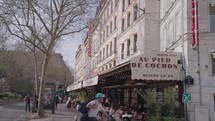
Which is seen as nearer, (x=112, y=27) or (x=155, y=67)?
(x=155, y=67)

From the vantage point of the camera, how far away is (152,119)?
14.8 m

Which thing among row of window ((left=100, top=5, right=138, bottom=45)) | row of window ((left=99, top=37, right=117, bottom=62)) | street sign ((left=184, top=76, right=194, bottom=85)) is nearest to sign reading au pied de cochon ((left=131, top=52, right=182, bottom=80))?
street sign ((left=184, top=76, right=194, bottom=85))

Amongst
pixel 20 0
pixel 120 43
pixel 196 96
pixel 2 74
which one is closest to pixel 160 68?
pixel 196 96

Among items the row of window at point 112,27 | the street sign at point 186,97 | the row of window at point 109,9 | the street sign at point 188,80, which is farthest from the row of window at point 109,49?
the street sign at point 186,97

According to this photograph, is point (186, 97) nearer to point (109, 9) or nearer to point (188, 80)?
point (188, 80)

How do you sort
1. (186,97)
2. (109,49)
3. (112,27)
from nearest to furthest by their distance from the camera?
(186,97), (112,27), (109,49)

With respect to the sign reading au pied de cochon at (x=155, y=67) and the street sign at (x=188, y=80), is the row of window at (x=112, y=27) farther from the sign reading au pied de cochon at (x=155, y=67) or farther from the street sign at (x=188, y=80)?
the street sign at (x=188, y=80)

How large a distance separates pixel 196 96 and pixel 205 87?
599 millimetres

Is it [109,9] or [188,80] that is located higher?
[109,9]

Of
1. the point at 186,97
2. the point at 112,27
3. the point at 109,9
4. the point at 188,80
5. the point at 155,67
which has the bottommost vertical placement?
the point at 186,97

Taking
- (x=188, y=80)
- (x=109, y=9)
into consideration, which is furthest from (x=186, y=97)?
(x=109, y=9)

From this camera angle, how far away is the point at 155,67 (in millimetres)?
16234

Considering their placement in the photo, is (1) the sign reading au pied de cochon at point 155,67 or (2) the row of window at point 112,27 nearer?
(1) the sign reading au pied de cochon at point 155,67

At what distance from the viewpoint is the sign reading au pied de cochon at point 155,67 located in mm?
16031
